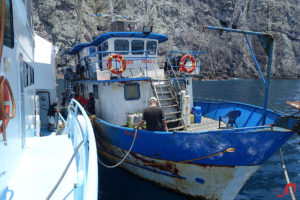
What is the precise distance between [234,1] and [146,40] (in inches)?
3871

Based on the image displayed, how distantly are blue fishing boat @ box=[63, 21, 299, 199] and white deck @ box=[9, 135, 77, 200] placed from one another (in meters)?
1.91

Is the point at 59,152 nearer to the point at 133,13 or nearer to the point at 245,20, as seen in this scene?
the point at 133,13

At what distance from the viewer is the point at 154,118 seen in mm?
7316

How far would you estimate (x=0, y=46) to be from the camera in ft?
7.16

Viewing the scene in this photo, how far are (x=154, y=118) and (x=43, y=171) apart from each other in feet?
13.5

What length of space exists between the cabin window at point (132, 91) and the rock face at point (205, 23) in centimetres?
6265

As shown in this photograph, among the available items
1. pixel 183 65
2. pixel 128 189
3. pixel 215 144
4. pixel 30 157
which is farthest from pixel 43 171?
pixel 183 65

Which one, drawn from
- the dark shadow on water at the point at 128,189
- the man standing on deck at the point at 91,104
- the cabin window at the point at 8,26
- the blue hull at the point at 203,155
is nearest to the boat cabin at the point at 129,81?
the man standing on deck at the point at 91,104

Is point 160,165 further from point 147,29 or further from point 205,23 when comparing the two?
point 205,23

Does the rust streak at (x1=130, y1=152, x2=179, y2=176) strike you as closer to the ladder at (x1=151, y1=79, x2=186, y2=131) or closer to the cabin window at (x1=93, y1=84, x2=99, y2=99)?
the ladder at (x1=151, y1=79, x2=186, y2=131)

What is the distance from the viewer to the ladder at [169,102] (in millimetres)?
9673

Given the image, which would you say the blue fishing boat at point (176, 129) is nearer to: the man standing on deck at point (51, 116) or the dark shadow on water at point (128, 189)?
the dark shadow on water at point (128, 189)

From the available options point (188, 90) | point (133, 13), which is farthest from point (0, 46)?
point (133, 13)

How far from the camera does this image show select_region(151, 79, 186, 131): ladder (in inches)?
381
